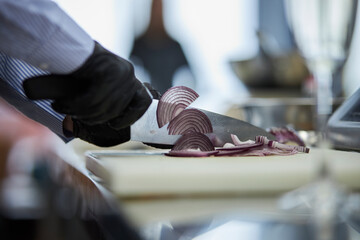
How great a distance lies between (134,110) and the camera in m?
0.93

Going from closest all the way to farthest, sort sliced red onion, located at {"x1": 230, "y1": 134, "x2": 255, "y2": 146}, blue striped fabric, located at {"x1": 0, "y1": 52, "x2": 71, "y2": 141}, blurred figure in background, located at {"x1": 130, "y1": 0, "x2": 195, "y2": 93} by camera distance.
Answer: sliced red onion, located at {"x1": 230, "y1": 134, "x2": 255, "y2": 146}, blue striped fabric, located at {"x1": 0, "y1": 52, "x2": 71, "y2": 141}, blurred figure in background, located at {"x1": 130, "y1": 0, "x2": 195, "y2": 93}

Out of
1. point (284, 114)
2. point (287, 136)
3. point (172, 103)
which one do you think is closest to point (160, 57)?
point (284, 114)

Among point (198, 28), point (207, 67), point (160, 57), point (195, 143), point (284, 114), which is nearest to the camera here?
point (195, 143)

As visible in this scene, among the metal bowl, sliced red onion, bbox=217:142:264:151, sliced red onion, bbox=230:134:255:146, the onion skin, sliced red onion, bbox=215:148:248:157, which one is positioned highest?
the metal bowl

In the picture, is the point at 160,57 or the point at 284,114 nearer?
the point at 284,114

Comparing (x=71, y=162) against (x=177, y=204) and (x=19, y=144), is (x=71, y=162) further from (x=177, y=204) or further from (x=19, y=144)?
→ (x=19, y=144)

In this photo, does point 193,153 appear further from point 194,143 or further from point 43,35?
point 43,35

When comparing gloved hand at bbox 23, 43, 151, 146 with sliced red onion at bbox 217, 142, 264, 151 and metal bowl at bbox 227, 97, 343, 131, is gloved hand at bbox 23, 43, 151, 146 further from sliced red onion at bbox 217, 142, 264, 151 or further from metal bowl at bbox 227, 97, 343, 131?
metal bowl at bbox 227, 97, 343, 131

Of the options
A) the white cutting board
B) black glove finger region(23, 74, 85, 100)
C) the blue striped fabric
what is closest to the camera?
the white cutting board

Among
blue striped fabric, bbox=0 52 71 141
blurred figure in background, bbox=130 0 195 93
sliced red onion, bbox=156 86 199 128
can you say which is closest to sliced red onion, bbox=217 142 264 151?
sliced red onion, bbox=156 86 199 128

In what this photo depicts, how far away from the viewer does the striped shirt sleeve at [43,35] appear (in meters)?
0.84

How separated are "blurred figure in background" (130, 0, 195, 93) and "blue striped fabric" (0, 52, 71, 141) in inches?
75.3

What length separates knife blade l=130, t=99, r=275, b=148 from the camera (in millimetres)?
981

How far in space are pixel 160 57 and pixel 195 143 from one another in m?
2.35
